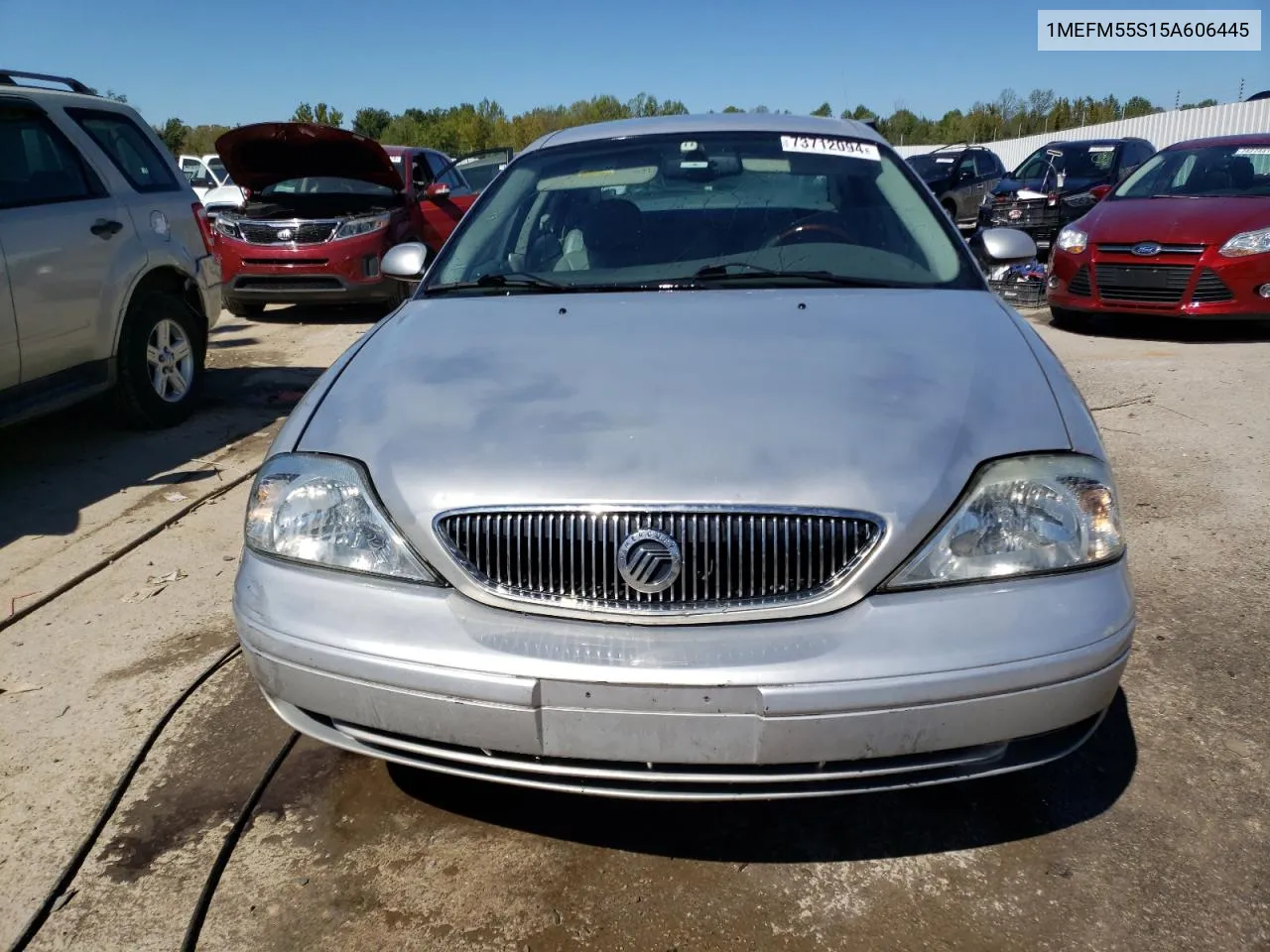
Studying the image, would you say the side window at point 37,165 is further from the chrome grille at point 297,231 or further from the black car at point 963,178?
the black car at point 963,178

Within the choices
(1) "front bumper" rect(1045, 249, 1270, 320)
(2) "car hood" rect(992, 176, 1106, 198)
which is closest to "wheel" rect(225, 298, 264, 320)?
(1) "front bumper" rect(1045, 249, 1270, 320)

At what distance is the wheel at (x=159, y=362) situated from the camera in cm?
559

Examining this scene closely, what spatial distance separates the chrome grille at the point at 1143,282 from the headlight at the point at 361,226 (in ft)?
20.2

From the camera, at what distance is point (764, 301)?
9.09ft

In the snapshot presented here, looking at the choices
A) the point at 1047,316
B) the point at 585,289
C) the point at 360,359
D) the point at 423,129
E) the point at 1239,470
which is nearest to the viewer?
the point at 360,359

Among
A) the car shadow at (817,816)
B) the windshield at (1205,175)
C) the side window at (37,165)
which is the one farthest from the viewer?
the windshield at (1205,175)

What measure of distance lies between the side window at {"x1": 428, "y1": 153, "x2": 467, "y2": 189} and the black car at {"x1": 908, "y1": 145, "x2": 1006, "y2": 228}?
7.94 meters

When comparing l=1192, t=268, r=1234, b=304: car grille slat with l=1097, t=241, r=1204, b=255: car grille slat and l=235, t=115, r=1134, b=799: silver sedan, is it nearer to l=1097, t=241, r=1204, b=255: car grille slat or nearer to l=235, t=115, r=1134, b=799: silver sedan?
l=1097, t=241, r=1204, b=255: car grille slat

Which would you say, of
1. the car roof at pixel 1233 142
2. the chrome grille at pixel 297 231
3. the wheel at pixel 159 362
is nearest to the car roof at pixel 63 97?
the wheel at pixel 159 362

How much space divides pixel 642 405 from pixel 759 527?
420mm

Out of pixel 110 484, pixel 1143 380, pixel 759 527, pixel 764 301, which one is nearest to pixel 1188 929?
pixel 759 527

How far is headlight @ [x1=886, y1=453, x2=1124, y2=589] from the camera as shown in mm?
1932

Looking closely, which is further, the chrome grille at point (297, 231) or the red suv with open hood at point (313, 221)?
the chrome grille at point (297, 231)

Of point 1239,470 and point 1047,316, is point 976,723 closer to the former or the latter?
point 1239,470
